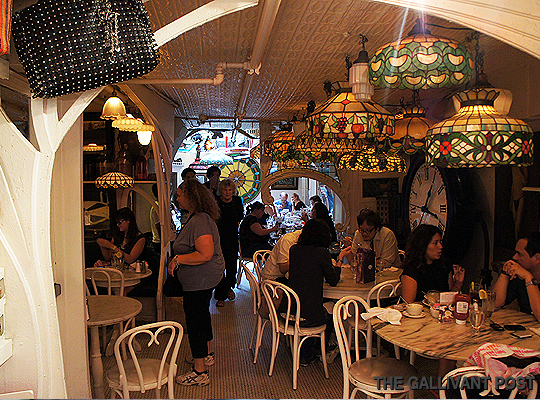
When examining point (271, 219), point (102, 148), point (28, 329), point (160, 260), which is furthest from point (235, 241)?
point (28, 329)

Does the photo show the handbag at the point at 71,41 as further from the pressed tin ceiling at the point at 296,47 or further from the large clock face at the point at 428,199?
the large clock face at the point at 428,199

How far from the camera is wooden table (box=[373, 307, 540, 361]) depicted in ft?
8.56

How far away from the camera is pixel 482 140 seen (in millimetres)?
1980

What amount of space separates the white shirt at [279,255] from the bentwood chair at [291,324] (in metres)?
0.27

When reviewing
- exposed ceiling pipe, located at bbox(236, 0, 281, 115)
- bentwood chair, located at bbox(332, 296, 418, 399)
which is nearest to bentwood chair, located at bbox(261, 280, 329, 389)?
bentwood chair, located at bbox(332, 296, 418, 399)

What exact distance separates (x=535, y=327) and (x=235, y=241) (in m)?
4.10

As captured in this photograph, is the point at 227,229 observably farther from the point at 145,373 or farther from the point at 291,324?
the point at 145,373

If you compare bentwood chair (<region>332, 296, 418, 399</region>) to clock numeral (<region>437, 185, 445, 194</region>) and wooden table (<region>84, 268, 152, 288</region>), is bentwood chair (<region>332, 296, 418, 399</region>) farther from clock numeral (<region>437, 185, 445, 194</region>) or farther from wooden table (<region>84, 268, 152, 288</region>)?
clock numeral (<region>437, 185, 445, 194</region>)

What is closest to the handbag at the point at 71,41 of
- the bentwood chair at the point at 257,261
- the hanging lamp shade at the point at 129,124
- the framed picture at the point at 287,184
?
the hanging lamp shade at the point at 129,124

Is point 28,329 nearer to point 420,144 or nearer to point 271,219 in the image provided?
point 420,144

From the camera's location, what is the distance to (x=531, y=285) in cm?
308

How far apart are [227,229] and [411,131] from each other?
3412 mm

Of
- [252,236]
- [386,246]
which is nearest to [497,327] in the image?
[386,246]

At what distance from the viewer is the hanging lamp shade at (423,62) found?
181 cm
